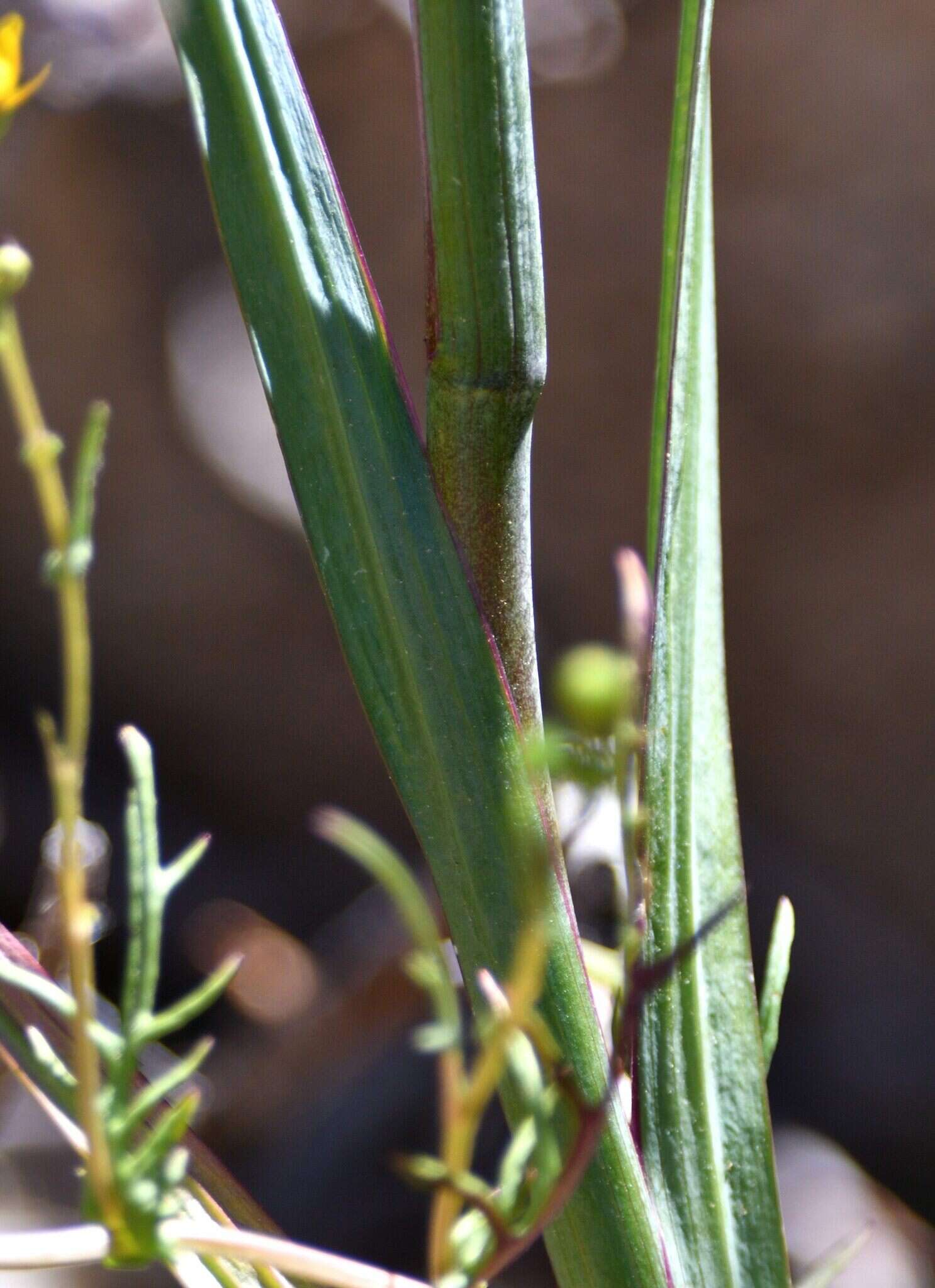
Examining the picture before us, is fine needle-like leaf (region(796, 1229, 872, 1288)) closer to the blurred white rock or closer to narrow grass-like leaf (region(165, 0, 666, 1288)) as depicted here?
narrow grass-like leaf (region(165, 0, 666, 1288))

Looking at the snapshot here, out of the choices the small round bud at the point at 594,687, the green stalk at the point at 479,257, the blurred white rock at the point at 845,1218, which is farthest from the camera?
the blurred white rock at the point at 845,1218

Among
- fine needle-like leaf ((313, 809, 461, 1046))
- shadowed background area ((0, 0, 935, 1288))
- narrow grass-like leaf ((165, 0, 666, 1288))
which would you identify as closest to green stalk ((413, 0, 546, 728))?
narrow grass-like leaf ((165, 0, 666, 1288))

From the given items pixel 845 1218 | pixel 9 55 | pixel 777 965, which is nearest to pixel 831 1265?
pixel 777 965

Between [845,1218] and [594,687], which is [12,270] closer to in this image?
[594,687]

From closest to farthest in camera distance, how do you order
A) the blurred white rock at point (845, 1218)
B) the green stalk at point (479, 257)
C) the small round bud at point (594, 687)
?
the small round bud at point (594, 687)
the green stalk at point (479, 257)
the blurred white rock at point (845, 1218)

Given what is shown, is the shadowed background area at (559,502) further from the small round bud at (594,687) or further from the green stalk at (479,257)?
the small round bud at (594,687)

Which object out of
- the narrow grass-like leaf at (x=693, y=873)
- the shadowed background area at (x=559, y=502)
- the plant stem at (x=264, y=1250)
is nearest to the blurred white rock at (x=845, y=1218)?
the shadowed background area at (x=559, y=502)

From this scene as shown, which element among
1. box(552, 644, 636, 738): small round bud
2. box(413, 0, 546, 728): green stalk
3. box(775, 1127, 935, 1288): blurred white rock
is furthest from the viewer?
box(775, 1127, 935, 1288): blurred white rock
